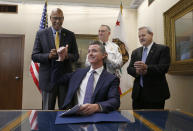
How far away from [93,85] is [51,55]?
61 centimetres

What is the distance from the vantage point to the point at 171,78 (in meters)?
3.33

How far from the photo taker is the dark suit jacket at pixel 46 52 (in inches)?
76.4

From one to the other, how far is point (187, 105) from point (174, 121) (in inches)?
80.5

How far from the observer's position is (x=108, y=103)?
1272mm

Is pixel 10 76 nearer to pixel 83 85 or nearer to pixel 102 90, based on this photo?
pixel 83 85

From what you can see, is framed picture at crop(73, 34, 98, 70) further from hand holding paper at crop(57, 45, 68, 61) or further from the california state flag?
hand holding paper at crop(57, 45, 68, 61)

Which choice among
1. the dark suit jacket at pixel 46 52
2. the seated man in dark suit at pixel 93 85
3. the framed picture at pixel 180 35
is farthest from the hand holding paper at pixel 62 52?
the framed picture at pixel 180 35

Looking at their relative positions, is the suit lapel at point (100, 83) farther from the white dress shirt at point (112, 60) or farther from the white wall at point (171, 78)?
the white wall at point (171, 78)

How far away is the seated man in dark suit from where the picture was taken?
1458 mm

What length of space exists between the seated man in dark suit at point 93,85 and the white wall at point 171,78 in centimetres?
177

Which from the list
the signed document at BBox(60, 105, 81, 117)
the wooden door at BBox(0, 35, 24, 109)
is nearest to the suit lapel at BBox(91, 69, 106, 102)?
the signed document at BBox(60, 105, 81, 117)

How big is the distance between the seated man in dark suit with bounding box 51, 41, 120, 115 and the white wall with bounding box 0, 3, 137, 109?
3408mm

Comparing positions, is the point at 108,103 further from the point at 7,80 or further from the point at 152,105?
the point at 7,80

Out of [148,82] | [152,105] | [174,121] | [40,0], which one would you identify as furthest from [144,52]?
[40,0]
